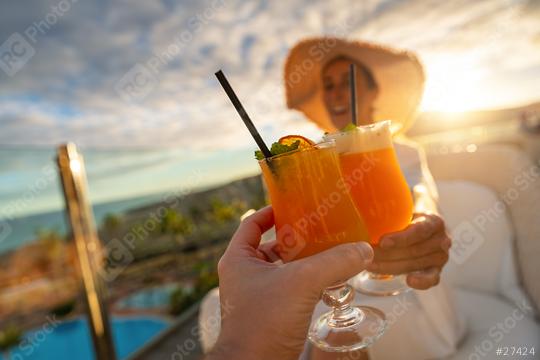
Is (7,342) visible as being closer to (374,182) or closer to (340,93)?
(340,93)

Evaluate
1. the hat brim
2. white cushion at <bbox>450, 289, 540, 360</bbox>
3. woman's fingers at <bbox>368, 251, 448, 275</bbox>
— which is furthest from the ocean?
white cushion at <bbox>450, 289, 540, 360</bbox>

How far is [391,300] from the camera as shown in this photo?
1592 millimetres

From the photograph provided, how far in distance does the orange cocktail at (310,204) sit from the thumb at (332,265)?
21 cm

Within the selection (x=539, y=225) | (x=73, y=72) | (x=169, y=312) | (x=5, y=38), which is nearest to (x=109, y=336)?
(x=5, y=38)

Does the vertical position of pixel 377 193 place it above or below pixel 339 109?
below

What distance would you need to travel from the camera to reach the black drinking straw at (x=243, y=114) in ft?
3.78

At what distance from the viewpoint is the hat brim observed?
269 centimetres

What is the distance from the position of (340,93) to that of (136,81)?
193cm

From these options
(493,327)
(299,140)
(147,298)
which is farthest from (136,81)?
(147,298)

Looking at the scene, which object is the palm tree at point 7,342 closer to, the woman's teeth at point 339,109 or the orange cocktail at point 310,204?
the woman's teeth at point 339,109

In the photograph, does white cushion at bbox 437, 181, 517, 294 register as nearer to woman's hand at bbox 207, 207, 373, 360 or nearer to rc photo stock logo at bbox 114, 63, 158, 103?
woman's hand at bbox 207, 207, 373, 360

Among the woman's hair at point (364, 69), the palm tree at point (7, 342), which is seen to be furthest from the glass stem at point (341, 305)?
the palm tree at point (7, 342)

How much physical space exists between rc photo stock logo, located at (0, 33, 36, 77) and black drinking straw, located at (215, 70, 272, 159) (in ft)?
7.76

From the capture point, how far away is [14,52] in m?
2.82
